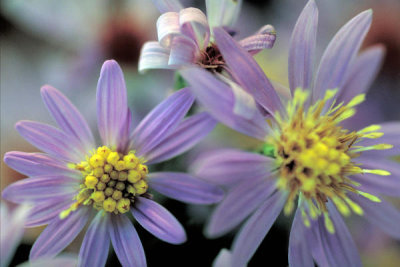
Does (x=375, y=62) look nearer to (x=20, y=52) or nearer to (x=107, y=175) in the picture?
(x=107, y=175)

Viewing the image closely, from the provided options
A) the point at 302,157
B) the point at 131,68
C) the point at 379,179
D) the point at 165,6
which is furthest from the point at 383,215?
the point at 131,68

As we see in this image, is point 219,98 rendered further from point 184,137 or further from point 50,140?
point 50,140

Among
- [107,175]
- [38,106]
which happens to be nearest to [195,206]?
[107,175]

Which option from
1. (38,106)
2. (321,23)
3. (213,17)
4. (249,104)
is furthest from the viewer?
(321,23)

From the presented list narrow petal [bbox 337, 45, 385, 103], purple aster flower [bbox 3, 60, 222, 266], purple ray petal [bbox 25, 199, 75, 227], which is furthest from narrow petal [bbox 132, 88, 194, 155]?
narrow petal [bbox 337, 45, 385, 103]

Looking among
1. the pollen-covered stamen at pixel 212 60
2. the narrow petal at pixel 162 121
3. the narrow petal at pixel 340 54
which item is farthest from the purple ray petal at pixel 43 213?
the narrow petal at pixel 340 54

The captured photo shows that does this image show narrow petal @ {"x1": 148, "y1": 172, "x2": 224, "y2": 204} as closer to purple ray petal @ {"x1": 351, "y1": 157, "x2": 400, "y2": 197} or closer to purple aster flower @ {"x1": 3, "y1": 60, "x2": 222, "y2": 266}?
purple aster flower @ {"x1": 3, "y1": 60, "x2": 222, "y2": 266}

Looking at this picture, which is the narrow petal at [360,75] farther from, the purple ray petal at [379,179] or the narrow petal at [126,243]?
the narrow petal at [126,243]
